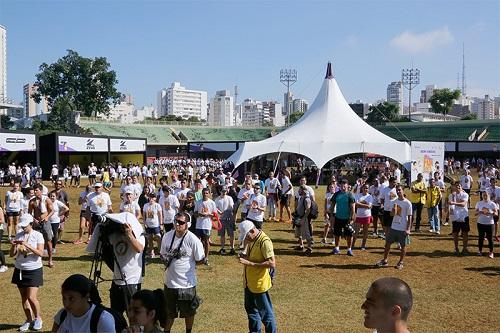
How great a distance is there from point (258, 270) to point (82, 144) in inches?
1309

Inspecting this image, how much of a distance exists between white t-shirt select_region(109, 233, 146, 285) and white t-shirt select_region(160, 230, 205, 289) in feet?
2.03

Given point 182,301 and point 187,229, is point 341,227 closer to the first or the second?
point 187,229


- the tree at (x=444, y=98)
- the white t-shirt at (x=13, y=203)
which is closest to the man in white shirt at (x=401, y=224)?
the white t-shirt at (x=13, y=203)

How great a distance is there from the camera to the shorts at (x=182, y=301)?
19.0 feet

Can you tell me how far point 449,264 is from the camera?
10492mm

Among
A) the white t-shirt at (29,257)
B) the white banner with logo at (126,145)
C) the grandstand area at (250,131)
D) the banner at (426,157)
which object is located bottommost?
the white t-shirt at (29,257)

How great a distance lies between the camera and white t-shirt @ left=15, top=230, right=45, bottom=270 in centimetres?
654

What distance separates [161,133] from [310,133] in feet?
169

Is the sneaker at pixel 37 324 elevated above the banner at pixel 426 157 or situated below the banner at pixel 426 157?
below

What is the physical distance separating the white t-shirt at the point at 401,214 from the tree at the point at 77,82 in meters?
67.7

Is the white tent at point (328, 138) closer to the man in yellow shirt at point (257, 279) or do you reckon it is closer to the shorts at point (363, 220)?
the shorts at point (363, 220)


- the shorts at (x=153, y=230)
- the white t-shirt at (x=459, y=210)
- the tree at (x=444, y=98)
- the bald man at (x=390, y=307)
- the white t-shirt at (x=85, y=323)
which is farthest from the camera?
the tree at (x=444, y=98)

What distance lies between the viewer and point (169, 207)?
11391 mm

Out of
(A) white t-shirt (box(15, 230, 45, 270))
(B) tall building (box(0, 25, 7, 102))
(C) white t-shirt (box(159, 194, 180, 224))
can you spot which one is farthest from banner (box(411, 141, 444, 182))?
(B) tall building (box(0, 25, 7, 102))
